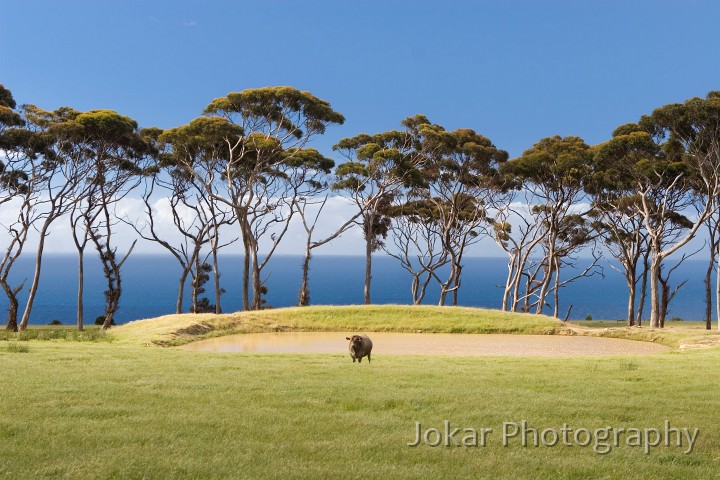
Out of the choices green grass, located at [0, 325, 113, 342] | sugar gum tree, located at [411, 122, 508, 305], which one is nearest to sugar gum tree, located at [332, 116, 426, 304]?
sugar gum tree, located at [411, 122, 508, 305]

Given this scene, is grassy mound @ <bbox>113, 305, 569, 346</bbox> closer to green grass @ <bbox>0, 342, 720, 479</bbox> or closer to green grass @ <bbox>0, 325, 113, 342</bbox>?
green grass @ <bbox>0, 325, 113, 342</bbox>

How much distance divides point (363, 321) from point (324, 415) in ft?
71.2

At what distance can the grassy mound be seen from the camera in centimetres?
2742

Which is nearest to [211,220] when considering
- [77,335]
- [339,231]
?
[339,231]

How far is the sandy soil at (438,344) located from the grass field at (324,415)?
7.11 meters

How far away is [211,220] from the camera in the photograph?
42719 millimetres

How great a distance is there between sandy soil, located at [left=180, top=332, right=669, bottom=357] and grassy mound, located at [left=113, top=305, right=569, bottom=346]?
1039 mm

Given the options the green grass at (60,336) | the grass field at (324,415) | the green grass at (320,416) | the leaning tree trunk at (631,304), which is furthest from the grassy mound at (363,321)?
the green grass at (320,416)

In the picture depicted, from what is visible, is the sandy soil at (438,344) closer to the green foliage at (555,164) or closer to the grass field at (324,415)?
the grass field at (324,415)

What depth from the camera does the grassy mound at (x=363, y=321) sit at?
2742 cm

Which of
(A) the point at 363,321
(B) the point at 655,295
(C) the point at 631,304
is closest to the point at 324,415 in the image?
(A) the point at 363,321

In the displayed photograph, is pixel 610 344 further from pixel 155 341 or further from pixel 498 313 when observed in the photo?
pixel 155 341

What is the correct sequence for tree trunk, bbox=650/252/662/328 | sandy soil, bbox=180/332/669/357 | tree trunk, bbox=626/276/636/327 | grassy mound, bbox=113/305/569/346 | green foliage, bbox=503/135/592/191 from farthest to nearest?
tree trunk, bbox=626/276/636/327
green foliage, bbox=503/135/592/191
tree trunk, bbox=650/252/662/328
grassy mound, bbox=113/305/569/346
sandy soil, bbox=180/332/669/357

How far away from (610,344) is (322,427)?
1992 centimetres
